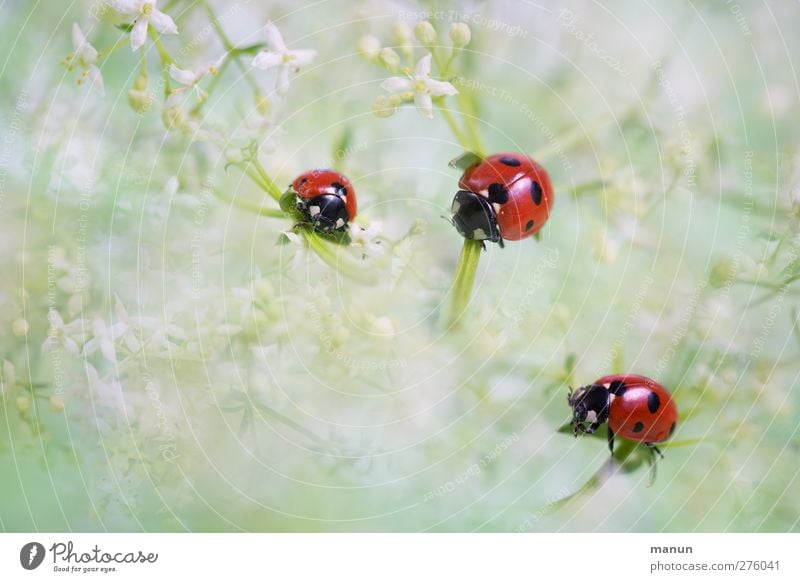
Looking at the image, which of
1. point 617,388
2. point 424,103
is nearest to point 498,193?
point 424,103

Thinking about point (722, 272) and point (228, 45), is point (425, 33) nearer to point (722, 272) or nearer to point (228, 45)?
point (228, 45)

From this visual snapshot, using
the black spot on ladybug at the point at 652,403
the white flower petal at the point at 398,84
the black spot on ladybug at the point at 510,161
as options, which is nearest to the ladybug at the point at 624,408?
the black spot on ladybug at the point at 652,403

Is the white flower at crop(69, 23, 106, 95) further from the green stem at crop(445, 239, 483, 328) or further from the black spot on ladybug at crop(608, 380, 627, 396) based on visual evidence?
the black spot on ladybug at crop(608, 380, 627, 396)

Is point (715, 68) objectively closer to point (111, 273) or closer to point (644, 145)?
point (644, 145)

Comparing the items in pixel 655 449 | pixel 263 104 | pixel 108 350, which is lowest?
pixel 655 449

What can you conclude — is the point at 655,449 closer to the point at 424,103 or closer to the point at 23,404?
the point at 424,103

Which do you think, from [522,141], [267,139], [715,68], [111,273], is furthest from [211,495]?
[715,68]

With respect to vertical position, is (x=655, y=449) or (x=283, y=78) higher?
(x=283, y=78)

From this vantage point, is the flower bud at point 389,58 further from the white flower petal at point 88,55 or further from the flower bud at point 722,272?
the flower bud at point 722,272
